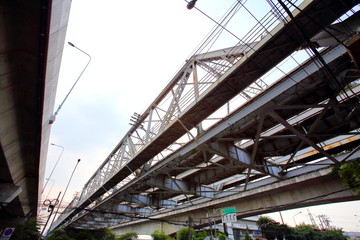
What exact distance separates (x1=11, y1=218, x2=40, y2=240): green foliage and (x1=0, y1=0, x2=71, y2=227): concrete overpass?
654 inches

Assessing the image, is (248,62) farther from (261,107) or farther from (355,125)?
(355,125)

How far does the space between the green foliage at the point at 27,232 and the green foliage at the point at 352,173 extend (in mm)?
29558

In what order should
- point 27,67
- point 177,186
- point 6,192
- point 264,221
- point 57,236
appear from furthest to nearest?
point 264,221
point 57,236
point 177,186
point 6,192
point 27,67

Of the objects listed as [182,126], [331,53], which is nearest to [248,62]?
[331,53]

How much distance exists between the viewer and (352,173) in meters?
7.86

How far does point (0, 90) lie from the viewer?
18.6 feet

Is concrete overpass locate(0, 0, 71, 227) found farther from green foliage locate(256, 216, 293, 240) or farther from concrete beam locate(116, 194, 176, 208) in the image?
green foliage locate(256, 216, 293, 240)

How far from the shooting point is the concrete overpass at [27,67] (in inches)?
163

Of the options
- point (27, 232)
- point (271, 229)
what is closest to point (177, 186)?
point (27, 232)

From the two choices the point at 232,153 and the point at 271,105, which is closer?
the point at 271,105

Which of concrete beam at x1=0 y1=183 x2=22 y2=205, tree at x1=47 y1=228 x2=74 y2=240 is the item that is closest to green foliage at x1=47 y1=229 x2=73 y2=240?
tree at x1=47 y1=228 x2=74 y2=240

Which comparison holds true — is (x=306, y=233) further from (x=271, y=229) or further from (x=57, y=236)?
(x=57, y=236)

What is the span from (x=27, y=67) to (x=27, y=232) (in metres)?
25.5

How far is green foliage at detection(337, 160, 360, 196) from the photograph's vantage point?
7543mm
